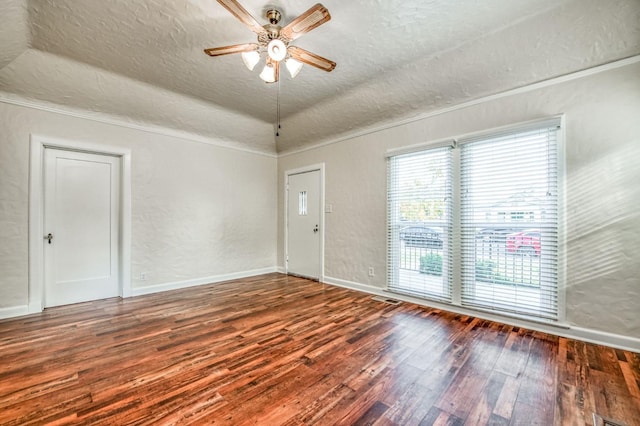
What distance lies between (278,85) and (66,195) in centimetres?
322

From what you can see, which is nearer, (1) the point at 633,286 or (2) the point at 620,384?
(2) the point at 620,384

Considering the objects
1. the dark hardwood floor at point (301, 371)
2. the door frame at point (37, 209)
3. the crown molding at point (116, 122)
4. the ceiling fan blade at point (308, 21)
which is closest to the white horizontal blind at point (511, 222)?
the dark hardwood floor at point (301, 371)

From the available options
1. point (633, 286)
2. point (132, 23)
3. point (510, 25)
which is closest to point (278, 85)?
point (132, 23)

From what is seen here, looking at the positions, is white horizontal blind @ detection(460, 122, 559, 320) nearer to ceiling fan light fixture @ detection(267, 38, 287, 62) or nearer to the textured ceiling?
the textured ceiling

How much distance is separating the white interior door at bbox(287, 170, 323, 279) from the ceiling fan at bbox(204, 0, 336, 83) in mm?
2600

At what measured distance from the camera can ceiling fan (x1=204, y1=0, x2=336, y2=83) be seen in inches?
78.2

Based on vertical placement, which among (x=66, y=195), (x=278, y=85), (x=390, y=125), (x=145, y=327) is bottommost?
(x=145, y=327)

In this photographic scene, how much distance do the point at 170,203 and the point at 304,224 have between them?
7.70ft

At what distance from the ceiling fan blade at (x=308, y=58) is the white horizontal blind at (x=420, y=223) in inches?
71.5

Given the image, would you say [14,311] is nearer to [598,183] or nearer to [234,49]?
[234,49]

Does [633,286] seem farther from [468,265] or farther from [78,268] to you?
[78,268]

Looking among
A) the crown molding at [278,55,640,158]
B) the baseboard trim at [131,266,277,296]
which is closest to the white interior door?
the baseboard trim at [131,266,277,296]

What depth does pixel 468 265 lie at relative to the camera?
3.29 m

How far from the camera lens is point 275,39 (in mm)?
2266
